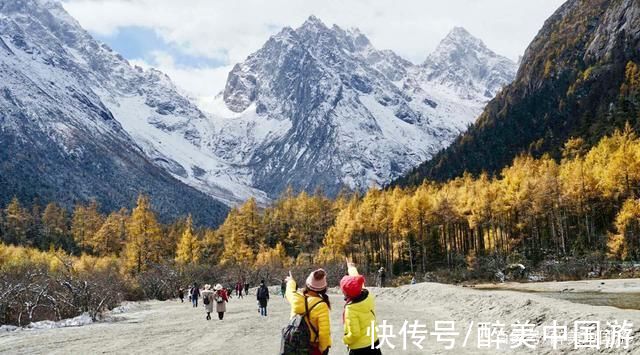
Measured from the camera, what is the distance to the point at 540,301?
856 inches

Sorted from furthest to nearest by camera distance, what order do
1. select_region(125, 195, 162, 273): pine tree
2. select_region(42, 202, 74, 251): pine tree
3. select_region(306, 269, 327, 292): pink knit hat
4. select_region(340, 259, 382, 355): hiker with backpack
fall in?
select_region(42, 202, 74, 251): pine tree < select_region(125, 195, 162, 273): pine tree < select_region(340, 259, 382, 355): hiker with backpack < select_region(306, 269, 327, 292): pink knit hat

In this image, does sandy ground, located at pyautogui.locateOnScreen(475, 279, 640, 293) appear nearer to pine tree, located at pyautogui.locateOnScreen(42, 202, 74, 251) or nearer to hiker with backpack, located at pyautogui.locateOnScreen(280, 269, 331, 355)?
hiker with backpack, located at pyautogui.locateOnScreen(280, 269, 331, 355)

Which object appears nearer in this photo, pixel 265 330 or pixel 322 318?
pixel 322 318

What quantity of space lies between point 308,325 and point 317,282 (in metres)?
0.63

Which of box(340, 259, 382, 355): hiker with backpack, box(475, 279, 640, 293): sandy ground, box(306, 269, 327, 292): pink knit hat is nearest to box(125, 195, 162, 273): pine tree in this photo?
box(475, 279, 640, 293): sandy ground

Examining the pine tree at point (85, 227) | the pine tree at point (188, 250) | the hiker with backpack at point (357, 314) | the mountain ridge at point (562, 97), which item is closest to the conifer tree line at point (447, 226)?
the pine tree at point (188, 250)

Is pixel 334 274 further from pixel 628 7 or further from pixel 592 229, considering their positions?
pixel 628 7

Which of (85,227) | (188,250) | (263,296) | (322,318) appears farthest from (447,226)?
(322,318)

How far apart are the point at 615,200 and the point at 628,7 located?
79.2m

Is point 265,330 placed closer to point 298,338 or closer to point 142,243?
point 298,338

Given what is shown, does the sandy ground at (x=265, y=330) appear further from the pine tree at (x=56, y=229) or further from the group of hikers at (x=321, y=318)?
the pine tree at (x=56, y=229)

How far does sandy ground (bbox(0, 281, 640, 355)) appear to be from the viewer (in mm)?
17656

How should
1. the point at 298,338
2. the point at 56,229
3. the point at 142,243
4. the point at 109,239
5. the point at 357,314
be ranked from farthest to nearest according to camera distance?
the point at 56,229, the point at 109,239, the point at 142,243, the point at 357,314, the point at 298,338

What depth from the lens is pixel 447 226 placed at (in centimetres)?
8025
